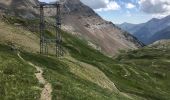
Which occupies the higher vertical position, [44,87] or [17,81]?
[17,81]

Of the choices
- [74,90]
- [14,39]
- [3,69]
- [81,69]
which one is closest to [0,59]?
[3,69]

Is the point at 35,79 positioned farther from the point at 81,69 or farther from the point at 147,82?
the point at 147,82

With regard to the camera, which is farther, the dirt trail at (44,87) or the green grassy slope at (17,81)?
the dirt trail at (44,87)

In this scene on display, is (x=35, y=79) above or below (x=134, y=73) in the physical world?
above

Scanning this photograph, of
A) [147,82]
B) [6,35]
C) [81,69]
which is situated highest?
[6,35]

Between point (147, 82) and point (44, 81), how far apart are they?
97026 mm

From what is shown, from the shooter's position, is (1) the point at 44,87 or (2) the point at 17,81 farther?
(1) the point at 44,87

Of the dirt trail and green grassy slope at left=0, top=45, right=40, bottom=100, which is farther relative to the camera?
the dirt trail

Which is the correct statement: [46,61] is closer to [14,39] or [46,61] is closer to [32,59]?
[32,59]

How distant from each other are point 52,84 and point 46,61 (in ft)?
Result: 88.5

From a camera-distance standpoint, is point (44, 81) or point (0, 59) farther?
point (0, 59)

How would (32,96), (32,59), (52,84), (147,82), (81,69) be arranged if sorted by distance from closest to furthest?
(32,96) → (52,84) → (32,59) → (81,69) → (147,82)

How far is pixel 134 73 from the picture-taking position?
15638 cm

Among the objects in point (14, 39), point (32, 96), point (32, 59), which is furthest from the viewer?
point (14, 39)
